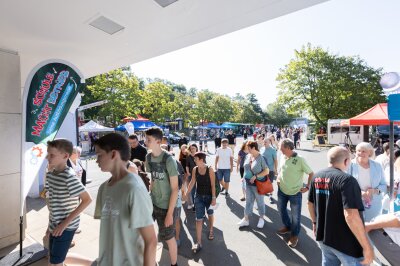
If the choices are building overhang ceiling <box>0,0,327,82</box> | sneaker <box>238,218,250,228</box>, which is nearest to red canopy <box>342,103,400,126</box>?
sneaker <box>238,218,250,228</box>

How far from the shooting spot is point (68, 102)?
11.9 ft

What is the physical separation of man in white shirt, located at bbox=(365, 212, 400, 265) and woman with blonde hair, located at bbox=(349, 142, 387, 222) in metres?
1.50

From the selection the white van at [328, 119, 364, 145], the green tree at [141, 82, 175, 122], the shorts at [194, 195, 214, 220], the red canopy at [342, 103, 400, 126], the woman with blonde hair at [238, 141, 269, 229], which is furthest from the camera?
the green tree at [141, 82, 175, 122]

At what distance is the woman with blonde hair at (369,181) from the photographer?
3439 mm

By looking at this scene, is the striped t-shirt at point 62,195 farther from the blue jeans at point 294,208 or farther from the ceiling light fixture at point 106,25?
the blue jeans at point 294,208

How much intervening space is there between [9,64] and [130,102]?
23.4 metres

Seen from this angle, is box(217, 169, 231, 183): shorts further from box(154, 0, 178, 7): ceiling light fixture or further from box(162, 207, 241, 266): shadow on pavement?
box(154, 0, 178, 7): ceiling light fixture

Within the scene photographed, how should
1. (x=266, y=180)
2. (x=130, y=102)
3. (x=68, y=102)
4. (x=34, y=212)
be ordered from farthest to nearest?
(x=130, y=102)
(x=34, y=212)
(x=266, y=180)
(x=68, y=102)

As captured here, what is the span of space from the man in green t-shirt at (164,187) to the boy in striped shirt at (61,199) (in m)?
0.90


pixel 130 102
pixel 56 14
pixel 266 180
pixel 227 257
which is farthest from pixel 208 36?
pixel 130 102

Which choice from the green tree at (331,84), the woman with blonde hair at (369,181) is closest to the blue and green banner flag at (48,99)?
the woman with blonde hair at (369,181)

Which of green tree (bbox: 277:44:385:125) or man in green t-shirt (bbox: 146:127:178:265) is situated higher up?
green tree (bbox: 277:44:385:125)

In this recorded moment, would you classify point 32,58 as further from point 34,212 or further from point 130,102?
point 130,102

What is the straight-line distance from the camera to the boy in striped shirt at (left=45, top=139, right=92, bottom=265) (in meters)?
2.46
